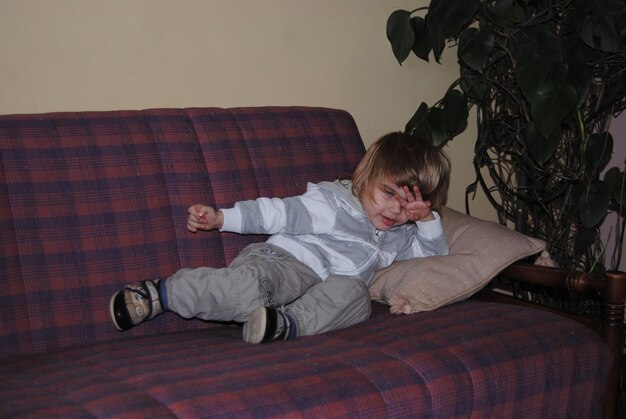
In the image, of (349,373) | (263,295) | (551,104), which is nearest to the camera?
(349,373)

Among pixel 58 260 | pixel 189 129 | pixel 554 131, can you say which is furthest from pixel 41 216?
pixel 554 131

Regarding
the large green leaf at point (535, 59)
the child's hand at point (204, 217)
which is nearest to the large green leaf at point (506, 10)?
the large green leaf at point (535, 59)

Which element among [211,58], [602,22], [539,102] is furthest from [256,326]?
[602,22]

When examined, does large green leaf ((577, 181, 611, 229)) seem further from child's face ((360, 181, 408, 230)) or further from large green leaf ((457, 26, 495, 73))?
child's face ((360, 181, 408, 230))

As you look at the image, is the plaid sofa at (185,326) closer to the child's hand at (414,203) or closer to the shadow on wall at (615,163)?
the child's hand at (414,203)

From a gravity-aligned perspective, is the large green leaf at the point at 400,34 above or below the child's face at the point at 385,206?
above

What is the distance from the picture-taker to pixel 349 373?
1505 millimetres

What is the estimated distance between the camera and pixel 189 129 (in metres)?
2.07

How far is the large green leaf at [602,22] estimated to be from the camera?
89.5 inches

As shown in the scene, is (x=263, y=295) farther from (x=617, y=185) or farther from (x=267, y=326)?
(x=617, y=185)

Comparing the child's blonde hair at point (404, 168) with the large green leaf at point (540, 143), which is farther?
the large green leaf at point (540, 143)

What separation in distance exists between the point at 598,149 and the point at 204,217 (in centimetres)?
136

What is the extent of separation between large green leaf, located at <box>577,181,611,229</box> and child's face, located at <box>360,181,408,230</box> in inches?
30.2

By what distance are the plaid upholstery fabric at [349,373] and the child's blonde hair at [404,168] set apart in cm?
32
